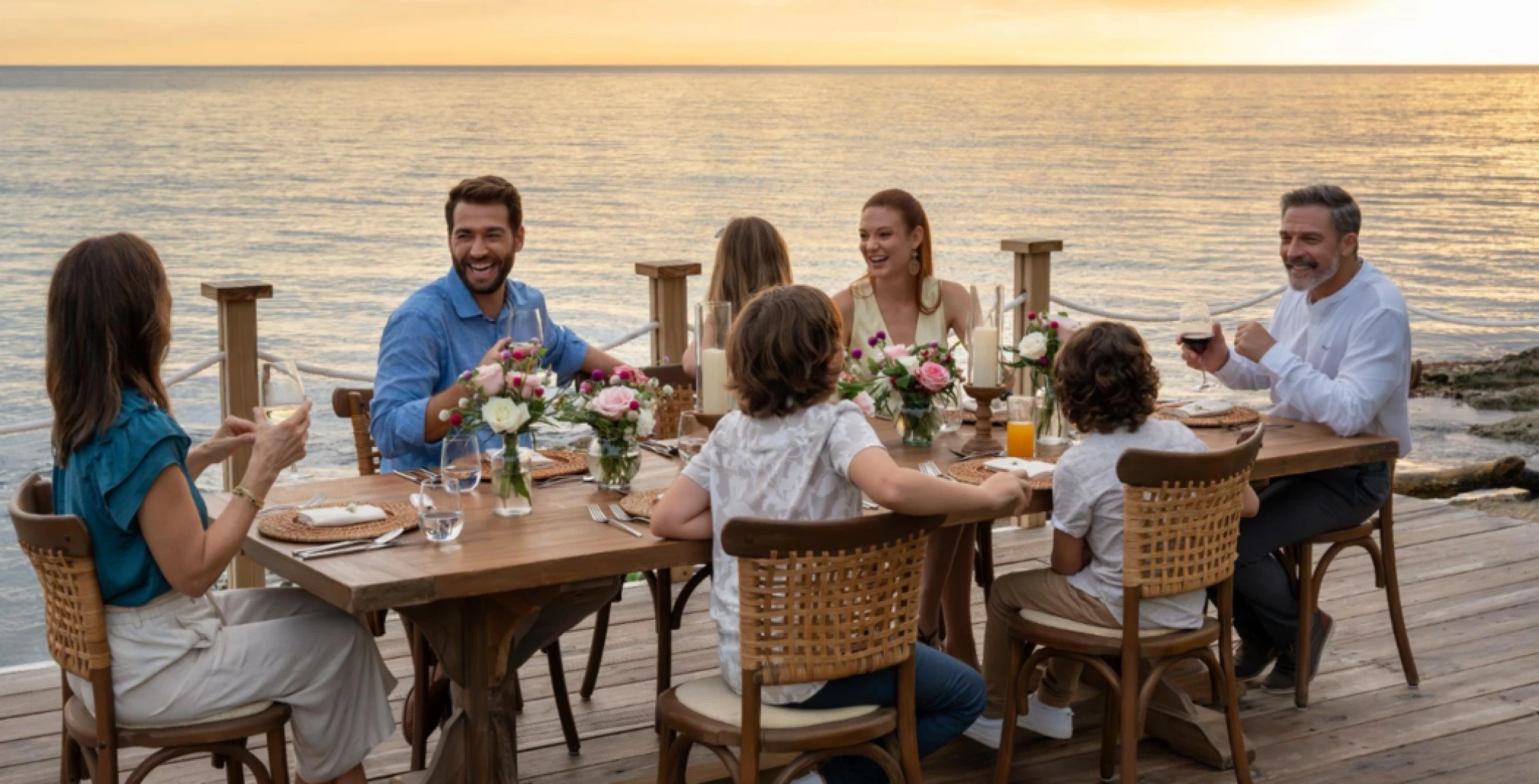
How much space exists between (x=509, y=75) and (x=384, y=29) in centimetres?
8700

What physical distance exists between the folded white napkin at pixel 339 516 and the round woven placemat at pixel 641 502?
48 centimetres

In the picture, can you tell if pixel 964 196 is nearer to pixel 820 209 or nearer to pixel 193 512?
pixel 820 209

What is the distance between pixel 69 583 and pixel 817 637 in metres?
1.28

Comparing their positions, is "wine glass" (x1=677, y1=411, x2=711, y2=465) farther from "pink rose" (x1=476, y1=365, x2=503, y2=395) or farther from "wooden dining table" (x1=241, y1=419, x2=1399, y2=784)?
"pink rose" (x1=476, y1=365, x2=503, y2=395)

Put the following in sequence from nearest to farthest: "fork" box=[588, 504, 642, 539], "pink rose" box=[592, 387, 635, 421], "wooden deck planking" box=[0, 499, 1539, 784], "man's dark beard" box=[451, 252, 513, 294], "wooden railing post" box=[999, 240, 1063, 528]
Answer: "fork" box=[588, 504, 642, 539] < "pink rose" box=[592, 387, 635, 421] < "wooden deck planking" box=[0, 499, 1539, 784] < "man's dark beard" box=[451, 252, 513, 294] < "wooden railing post" box=[999, 240, 1063, 528]

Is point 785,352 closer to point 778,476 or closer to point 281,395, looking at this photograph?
point 778,476

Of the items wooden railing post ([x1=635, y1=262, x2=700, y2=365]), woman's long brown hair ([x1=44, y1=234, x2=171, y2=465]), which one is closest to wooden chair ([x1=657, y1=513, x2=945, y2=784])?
woman's long brown hair ([x1=44, y1=234, x2=171, y2=465])

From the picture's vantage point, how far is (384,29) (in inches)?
1758

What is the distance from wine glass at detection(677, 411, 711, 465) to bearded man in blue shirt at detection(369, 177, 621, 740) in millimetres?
553

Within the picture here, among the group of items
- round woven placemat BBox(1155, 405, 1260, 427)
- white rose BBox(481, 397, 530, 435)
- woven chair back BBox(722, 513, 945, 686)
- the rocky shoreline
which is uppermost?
white rose BBox(481, 397, 530, 435)

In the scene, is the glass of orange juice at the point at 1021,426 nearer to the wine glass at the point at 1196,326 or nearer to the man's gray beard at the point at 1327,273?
the wine glass at the point at 1196,326

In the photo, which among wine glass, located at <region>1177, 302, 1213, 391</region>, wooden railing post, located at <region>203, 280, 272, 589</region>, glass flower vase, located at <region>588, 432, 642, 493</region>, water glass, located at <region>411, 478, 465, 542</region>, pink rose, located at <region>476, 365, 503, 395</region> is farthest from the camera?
wooden railing post, located at <region>203, 280, 272, 589</region>

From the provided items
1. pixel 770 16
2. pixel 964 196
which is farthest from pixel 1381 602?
pixel 770 16

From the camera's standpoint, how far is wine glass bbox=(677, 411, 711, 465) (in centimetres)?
314
